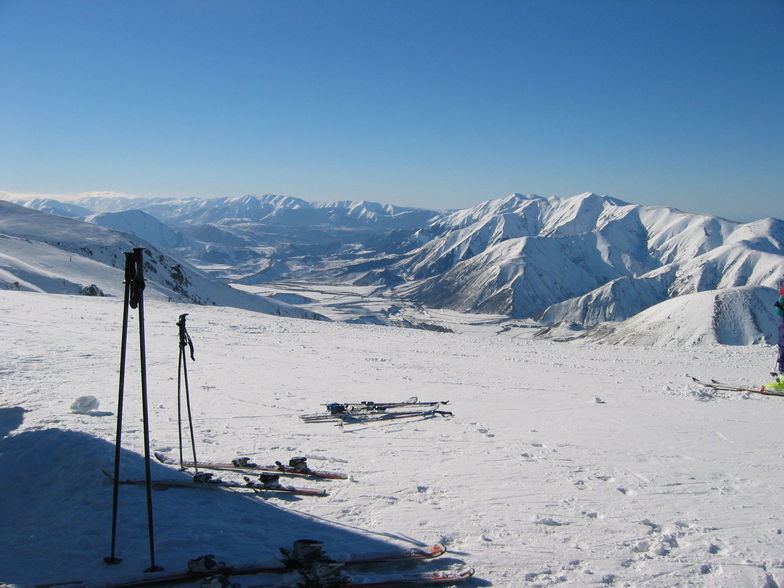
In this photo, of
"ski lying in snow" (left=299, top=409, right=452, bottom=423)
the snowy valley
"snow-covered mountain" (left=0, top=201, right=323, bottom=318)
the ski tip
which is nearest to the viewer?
the ski tip

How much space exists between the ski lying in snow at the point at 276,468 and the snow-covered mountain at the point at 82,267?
46.3 meters

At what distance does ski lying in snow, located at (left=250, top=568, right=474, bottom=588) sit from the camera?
538cm

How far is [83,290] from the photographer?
2042 inches

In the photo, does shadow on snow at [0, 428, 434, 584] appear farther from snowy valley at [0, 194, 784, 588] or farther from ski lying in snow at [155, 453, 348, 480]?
ski lying in snow at [155, 453, 348, 480]

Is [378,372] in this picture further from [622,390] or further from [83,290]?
[83,290]

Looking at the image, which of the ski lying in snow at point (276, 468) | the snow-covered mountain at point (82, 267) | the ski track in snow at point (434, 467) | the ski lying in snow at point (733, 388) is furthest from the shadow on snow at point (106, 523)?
the snow-covered mountain at point (82, 267)

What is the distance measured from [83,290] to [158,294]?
23.7 feet

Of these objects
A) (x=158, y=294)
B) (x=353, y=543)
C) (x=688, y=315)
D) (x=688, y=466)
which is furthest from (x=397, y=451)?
(x=688, y=315)

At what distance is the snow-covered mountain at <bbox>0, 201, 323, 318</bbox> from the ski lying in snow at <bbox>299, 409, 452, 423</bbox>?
44.7 meters

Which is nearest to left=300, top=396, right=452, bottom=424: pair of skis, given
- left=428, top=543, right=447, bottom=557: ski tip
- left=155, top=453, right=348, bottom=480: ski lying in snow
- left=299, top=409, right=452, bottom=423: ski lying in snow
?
left=299, top=409, right=452, bottom=423: ski lying in snow

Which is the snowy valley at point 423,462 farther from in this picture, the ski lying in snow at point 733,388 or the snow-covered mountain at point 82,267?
the snow-covered mountain at point 82,267

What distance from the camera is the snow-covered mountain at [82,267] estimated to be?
2083 inches

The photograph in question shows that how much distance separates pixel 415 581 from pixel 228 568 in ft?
7.01

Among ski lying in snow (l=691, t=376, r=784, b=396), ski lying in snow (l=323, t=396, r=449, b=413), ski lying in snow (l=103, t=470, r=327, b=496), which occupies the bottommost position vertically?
ski lying in snow (l=323, t=396, r=449, b=413)
